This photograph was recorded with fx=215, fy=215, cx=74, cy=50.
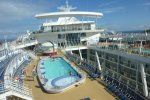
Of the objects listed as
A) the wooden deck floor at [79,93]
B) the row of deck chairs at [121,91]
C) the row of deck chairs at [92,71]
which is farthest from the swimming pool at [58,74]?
the row of deck chairs at [121,91]

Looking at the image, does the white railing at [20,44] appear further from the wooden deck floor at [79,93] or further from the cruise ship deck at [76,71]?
the wooden deck floor at [79,93]

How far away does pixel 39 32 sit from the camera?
36.6 m

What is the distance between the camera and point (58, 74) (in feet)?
67.9

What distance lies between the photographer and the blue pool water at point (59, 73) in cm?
1713

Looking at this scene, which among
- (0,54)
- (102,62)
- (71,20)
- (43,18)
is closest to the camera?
(0,54)

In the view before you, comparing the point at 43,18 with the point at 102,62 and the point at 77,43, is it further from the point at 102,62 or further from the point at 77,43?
the point at 102,62

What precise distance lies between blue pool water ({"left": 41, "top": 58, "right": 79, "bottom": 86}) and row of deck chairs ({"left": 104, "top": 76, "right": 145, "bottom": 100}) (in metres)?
3.04

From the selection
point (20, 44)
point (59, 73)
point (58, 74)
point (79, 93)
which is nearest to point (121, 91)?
point (79, 93)

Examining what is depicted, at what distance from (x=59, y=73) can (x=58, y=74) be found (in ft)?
1.26

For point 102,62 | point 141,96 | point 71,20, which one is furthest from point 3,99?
point 71,20

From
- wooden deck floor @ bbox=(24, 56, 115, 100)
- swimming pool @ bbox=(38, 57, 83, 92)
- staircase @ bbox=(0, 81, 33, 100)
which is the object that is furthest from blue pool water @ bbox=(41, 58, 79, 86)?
staircase @ bbox=(0, 81, 33, 100)

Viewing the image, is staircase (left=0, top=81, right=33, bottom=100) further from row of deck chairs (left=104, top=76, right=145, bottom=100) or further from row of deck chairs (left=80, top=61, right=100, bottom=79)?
row of deck chairs (left=80, top=61, right=100, bottom=79)

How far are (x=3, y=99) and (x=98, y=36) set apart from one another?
29275mm

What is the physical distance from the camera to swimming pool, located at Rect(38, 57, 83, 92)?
51.9ft
